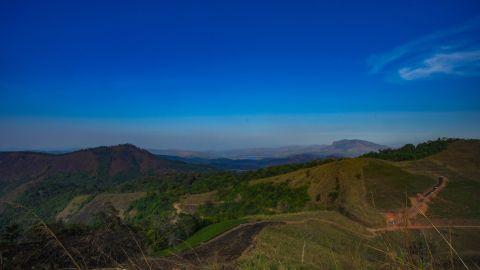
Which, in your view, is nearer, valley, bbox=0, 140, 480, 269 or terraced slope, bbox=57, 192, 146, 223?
valley, bbox=0, 140, 480, 269

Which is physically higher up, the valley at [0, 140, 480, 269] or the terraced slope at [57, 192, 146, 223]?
the valley at [0, 140, 480, 269]

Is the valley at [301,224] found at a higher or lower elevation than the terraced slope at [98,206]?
higher

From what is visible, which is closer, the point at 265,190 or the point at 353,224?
the point at 353,224

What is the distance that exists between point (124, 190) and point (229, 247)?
125990mm

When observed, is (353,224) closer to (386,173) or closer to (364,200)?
(364,200)

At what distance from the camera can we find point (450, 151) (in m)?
65.2

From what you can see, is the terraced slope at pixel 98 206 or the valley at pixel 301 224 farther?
the terraced slope at pixel 98 206

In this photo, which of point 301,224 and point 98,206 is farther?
point 98,206

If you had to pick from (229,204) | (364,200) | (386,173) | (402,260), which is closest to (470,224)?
(364,200)

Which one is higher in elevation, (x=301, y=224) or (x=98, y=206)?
(x=301, y=224)

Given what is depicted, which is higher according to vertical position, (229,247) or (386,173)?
(386,173)

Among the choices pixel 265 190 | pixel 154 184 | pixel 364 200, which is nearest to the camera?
pixel 364 200

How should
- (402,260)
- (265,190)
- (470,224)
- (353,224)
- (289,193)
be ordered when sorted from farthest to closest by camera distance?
1. (265,190)
2. (289,193)
3. (353,224)
4. (470,224)
5. (402,260)

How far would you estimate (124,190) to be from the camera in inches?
5576
